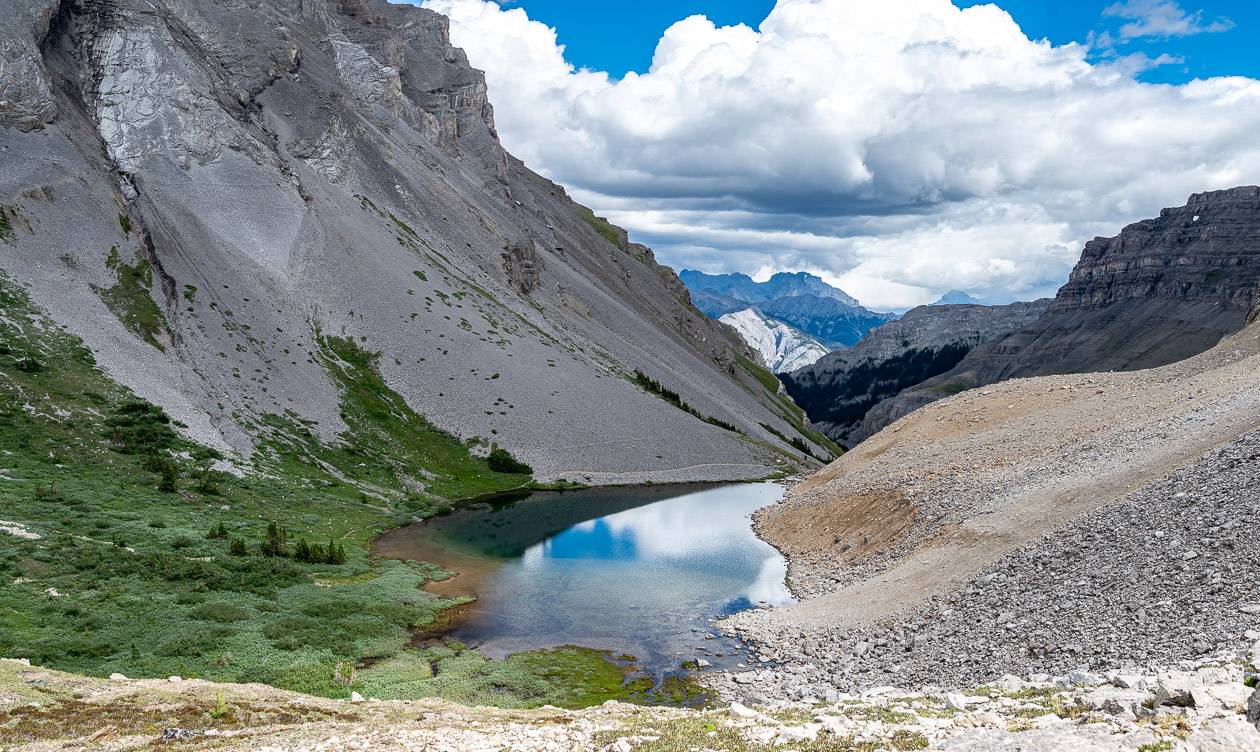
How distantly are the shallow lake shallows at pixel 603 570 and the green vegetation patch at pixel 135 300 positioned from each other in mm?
33753

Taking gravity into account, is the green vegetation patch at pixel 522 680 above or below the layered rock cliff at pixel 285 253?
below

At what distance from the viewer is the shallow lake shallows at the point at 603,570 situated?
41344 millimetres

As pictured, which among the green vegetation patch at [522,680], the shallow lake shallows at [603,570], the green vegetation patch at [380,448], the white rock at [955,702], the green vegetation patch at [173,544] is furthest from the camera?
the green vegetation patch at [380,448]

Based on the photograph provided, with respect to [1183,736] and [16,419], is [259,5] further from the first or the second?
[1183,736]

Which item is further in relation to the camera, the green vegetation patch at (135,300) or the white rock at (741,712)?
the green vegetation patch at (135,300)

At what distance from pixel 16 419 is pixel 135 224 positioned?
3980 centimetres

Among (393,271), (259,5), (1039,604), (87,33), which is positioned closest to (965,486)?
(1039,604)

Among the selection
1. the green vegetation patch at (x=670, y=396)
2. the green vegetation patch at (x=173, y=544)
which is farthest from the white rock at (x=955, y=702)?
the green vegetation patch at (x=670, y=396)

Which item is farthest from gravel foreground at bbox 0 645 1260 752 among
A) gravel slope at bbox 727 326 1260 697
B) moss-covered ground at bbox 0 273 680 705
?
moss-covered ground at bbox 0 273 680 705

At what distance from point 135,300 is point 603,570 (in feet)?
185

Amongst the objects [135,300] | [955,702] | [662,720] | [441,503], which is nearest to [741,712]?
[662,720]

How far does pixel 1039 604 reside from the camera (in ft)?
97.6

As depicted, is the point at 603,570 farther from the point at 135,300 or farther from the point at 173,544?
the point at 135,300

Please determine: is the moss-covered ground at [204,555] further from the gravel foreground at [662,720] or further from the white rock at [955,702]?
the white rock at [955,702]
